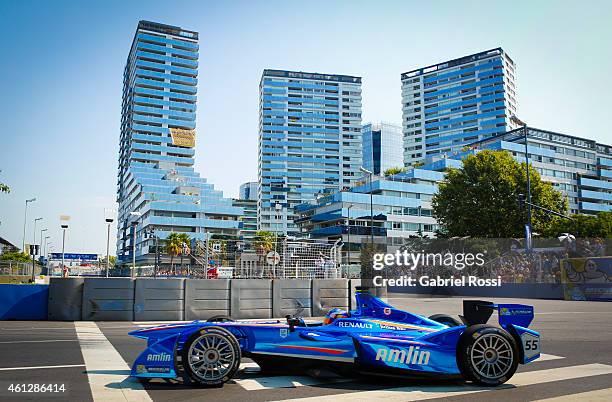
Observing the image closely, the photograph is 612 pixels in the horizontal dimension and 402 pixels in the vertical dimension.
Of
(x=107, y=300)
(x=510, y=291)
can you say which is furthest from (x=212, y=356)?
(x=510, y=291)

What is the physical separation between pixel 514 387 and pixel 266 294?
36.9 ft

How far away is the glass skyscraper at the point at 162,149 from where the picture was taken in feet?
374

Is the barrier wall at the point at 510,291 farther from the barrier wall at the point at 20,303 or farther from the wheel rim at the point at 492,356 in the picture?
the wheel rim at the point at 492,356

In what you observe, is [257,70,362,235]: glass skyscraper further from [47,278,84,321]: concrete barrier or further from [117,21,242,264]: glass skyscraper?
[47,278,84,321]: concrete barrier

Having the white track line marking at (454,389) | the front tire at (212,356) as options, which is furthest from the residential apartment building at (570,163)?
the front tire at (212,356)

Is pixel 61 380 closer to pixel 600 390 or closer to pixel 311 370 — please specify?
pixel 311 370

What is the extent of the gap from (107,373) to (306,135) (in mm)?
178692

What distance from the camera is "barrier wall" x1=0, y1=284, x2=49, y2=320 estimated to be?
15.5 metres

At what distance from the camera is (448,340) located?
6570 millimetres

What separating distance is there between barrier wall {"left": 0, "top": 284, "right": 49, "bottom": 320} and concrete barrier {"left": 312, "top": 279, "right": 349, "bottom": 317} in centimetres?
864

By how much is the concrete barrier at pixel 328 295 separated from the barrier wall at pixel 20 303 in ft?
28.3

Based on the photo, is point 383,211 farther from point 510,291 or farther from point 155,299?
point 155,299

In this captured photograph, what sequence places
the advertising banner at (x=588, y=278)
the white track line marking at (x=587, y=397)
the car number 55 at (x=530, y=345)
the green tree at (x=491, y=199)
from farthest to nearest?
the green tree at (x=491, y=199), the advertising banner at (x=588, y=278), the car number 55 at (x=530, y=345), the white track line marking at (x=587, y=397)

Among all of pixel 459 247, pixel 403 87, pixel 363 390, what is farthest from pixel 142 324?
pixel 403 87
